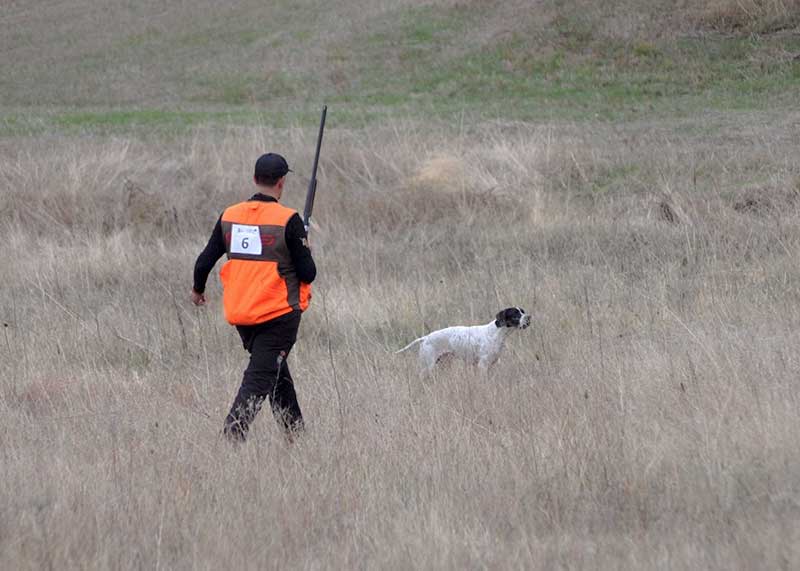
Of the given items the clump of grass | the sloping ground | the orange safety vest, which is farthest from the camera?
the clump of grass

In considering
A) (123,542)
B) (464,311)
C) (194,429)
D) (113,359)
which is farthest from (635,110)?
(123,542)

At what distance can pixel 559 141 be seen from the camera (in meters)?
16.8

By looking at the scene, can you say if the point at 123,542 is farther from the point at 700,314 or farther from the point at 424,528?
the point at 700,314

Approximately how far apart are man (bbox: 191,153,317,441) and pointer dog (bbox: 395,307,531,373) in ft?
6.09

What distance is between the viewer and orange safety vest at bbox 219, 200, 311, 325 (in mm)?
5527

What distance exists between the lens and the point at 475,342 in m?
7.43

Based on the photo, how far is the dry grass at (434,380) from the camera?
447cm

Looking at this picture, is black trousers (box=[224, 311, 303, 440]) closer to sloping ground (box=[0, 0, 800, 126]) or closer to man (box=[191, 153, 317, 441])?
man (box=[191, 153, 317, 441])

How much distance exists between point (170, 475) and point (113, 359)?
337 cm

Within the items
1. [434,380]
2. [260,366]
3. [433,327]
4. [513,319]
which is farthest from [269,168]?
[433,327]

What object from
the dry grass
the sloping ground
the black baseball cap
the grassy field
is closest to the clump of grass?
the sloping ground

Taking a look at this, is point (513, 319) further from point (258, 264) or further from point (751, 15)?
point (751, 15)

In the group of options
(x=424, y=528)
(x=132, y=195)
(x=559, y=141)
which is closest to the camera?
(x=424, y=528)

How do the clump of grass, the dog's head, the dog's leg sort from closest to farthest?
the dog's head
the dog's leg
the clump of grass
